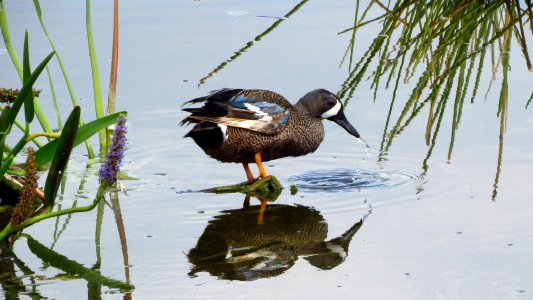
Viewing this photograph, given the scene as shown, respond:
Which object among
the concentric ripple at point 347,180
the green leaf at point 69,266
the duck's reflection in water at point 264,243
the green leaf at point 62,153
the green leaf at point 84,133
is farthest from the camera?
the concentric ripple at point 347,180

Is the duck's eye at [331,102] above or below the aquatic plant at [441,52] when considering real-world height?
below

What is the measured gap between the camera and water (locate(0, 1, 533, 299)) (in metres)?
4.59

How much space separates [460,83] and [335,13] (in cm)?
301

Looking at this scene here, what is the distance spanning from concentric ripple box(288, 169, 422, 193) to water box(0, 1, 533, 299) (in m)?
0.01

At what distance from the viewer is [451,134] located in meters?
6.45

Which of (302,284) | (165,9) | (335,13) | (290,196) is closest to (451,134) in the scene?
(290,196)

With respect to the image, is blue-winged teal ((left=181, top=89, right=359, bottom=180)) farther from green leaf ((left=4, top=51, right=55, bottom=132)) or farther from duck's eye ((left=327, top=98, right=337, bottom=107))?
green leaf ((left=4, top=51, right=55, bottom=132))

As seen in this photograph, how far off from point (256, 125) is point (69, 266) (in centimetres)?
214

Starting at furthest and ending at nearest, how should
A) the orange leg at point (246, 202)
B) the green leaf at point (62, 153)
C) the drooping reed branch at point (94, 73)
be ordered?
1. the drooping reed branch at point (94, 73)
2. the orange leg at point (246, 202)
3. the green leaf at point (62, 153)

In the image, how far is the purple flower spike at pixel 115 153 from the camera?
13.0 feet

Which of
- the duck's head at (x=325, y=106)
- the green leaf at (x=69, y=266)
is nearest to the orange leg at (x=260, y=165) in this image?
the duck's head at (x=325, y=106)

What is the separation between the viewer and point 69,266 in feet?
15.7

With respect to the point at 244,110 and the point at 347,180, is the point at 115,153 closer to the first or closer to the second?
the point at 347,180

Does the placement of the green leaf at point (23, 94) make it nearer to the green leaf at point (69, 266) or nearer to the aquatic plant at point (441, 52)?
the green leaf at point (69, 266)
